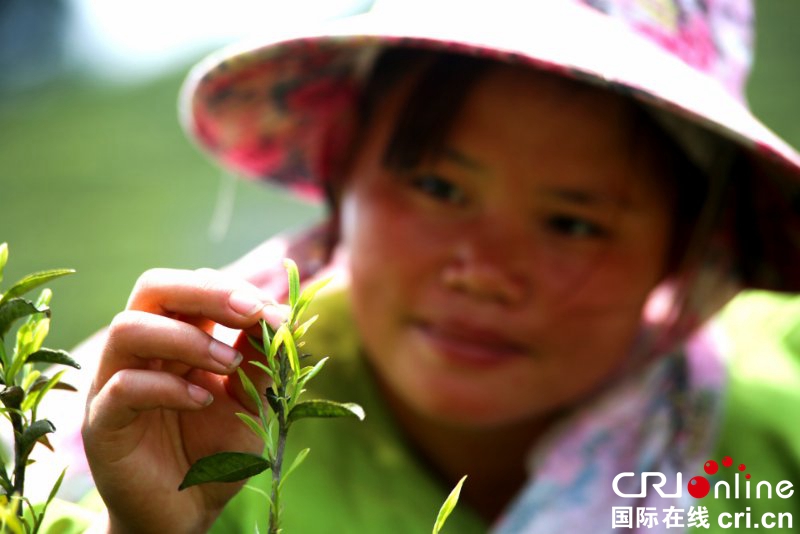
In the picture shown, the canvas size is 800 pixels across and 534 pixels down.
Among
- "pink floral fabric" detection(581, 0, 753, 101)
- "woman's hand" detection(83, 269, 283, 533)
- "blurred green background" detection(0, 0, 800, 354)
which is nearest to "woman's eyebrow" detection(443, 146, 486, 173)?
"pink floral fabric" detection(581, 0, 753, 101)

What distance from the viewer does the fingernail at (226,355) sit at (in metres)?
0.48

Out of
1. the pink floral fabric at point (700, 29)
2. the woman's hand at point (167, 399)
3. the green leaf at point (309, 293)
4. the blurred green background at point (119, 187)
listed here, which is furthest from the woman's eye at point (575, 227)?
the blurred green background at point (119, 187)

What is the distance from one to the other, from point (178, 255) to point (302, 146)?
2627 millimetres

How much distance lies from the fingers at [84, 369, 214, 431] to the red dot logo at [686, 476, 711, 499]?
821 millimetres

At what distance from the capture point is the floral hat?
1059mm

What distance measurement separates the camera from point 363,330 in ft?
4.05

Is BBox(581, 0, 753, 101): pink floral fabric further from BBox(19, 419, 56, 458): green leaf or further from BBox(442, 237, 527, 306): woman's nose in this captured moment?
BBox(19, 419, 56, 458): green leaf

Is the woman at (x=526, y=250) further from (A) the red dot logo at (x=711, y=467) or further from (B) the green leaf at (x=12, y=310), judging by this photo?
(B) the green leaf at (x=12, y=310)

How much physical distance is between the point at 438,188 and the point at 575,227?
16 centimetres

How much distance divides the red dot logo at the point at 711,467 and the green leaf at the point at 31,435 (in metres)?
0.98

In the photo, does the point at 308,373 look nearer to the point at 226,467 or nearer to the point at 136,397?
the point at 226,467

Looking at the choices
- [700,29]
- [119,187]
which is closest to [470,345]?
[700,29]

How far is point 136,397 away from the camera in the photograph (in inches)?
20.7

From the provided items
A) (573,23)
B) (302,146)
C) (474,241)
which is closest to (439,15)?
(573,23)
